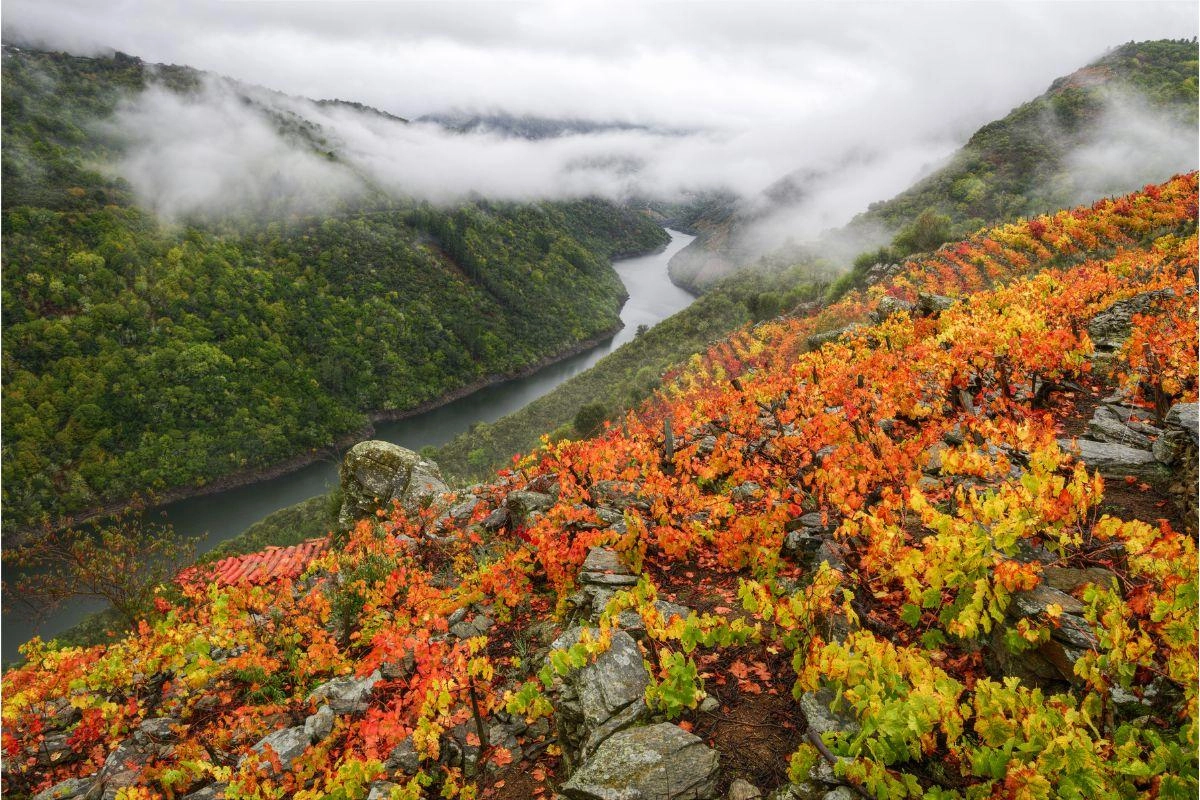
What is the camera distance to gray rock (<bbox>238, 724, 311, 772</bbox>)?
24.5 ft

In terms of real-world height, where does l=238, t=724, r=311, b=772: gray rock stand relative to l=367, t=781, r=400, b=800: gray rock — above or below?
below

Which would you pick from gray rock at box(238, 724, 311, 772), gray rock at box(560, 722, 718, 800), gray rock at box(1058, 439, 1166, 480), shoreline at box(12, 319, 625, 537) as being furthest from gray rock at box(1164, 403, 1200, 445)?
shoreline at box(12, 319, 625, 537)

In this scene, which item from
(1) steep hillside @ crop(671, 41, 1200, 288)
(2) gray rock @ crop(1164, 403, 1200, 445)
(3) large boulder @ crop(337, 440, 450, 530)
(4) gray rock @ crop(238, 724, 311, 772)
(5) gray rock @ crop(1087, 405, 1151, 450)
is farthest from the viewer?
(1) steep hillside @ crop(671, 41, 1200, 288)

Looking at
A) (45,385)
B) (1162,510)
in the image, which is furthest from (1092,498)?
(45,385)

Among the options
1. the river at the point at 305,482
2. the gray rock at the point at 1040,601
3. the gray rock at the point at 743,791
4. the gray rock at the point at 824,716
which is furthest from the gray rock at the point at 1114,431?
the river at the point at 305,482

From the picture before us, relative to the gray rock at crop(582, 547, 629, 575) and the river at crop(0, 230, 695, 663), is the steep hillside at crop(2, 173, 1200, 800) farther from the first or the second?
the river at crop(0, 230, 695, 663)

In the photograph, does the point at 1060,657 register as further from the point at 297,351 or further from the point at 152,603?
the point at 297,351

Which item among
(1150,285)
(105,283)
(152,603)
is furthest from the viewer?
(105,283)

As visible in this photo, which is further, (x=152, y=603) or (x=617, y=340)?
(x=617, y=340)

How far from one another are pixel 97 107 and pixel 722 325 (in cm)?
17730

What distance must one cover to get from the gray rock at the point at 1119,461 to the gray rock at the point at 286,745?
36.1 feet

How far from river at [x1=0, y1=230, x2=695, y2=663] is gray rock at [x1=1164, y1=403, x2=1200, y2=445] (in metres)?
44.3

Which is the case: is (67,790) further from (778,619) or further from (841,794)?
(841,794)

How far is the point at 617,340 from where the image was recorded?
141 m
